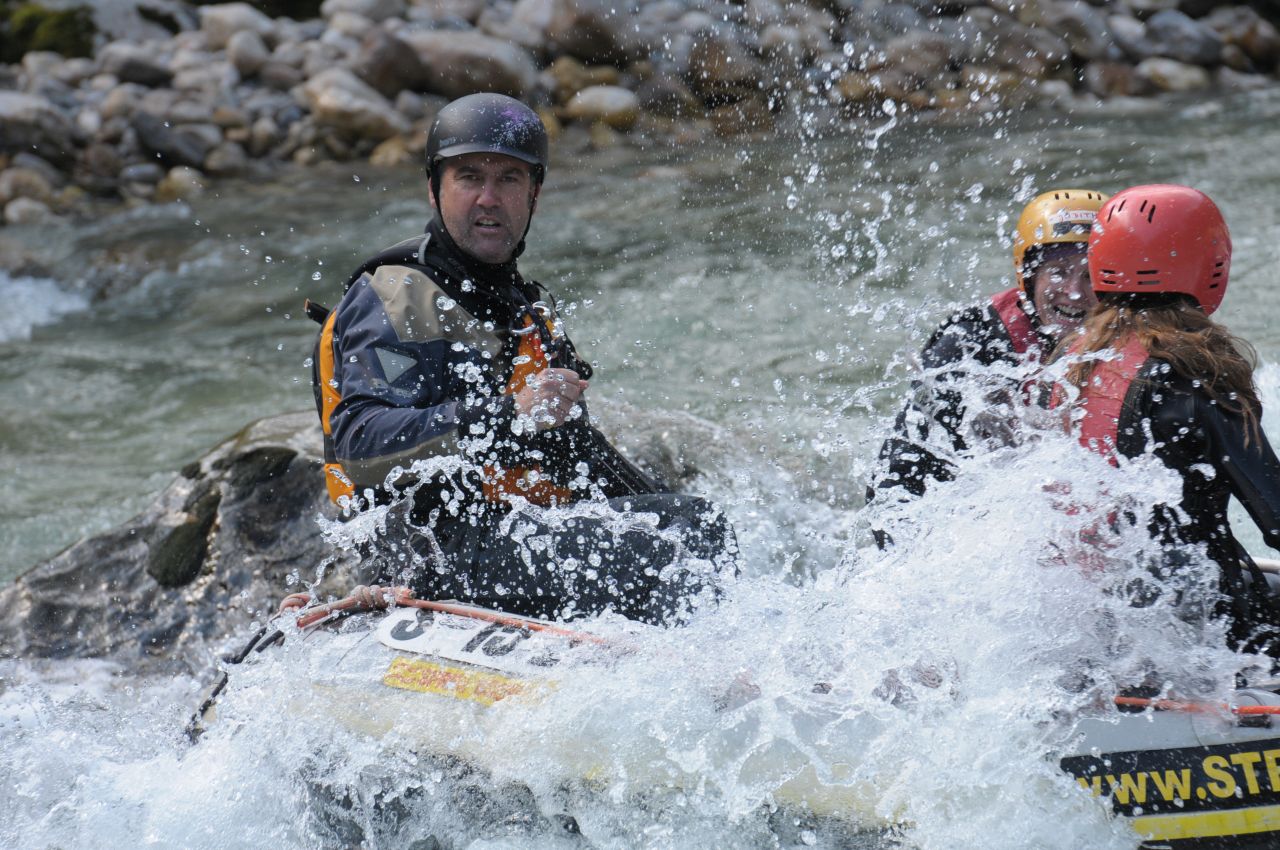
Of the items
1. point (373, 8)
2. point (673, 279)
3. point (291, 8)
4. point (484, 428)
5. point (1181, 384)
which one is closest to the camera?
point (1181, 384)

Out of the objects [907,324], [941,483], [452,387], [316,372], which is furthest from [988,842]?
[907,324]

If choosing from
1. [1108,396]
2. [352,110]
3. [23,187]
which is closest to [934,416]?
[1108,396]

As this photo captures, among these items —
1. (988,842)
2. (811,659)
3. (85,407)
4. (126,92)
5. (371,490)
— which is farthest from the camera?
(126,92)

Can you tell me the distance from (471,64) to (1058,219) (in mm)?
11998

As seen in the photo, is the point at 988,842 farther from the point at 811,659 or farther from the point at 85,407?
the point at 85,407

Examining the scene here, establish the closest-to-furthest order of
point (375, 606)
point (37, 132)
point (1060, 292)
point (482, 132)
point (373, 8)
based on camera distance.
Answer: point (375, 606) < point (482, 132) < point (1060, 292) < point (37, 132) < point (373, 8)

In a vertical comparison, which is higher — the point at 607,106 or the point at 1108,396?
the point at 1108,396

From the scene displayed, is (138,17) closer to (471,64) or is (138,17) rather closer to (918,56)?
(471,64)

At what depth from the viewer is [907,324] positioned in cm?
853

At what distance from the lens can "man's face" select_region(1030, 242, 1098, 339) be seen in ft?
14.3

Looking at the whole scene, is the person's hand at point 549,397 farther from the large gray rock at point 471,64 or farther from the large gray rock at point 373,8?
the large gray rock at point 373,8

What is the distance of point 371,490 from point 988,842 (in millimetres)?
2008

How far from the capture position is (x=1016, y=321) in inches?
175

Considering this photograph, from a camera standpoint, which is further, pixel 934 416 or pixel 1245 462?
pixel 934 416
